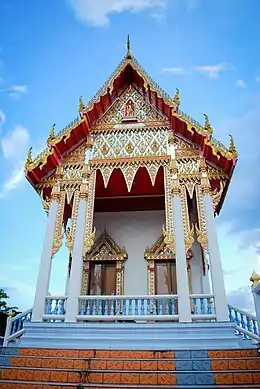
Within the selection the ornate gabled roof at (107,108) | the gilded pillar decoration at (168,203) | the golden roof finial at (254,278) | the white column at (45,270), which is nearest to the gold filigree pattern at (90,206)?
the white column at (45,270)

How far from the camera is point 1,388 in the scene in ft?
14.0

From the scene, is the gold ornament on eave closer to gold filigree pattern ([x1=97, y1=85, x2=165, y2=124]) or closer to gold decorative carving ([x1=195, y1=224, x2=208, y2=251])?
gold filigree pattern ([x1=97, y1=85, x2=165, y2=124])

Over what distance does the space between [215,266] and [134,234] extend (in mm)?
3296

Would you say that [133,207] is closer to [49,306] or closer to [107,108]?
[107,108]

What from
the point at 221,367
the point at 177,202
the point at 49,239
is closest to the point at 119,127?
the point at 177,202

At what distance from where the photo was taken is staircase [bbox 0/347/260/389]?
419cm

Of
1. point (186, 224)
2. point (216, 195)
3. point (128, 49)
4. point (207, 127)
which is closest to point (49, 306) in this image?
point (186, 224)

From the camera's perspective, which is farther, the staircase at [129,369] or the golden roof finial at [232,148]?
the golden roof finial at [232,148]

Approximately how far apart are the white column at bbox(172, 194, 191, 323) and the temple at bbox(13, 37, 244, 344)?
2 cm

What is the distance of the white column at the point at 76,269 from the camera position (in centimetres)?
608

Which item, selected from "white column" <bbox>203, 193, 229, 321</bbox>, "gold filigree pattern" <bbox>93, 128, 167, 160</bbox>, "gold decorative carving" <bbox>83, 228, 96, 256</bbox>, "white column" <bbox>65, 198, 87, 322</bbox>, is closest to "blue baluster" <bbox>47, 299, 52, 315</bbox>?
"white column" <bbox>65, 198, 87, 322</bbox>

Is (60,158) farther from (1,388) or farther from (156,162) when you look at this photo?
(1,388)

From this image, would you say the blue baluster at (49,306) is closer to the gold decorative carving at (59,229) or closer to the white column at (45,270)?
the white column at (45,270)

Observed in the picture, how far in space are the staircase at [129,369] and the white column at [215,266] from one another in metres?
0.96
